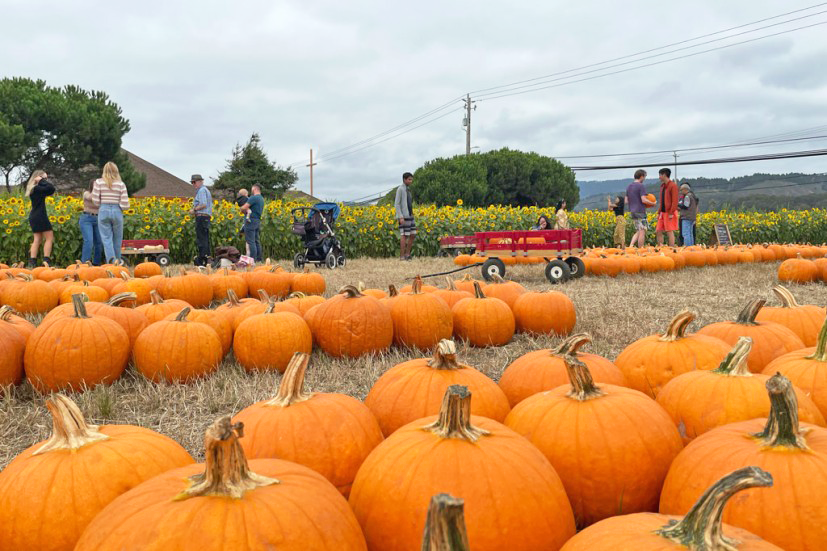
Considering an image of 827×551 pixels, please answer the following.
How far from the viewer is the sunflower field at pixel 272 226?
1212 centimetres

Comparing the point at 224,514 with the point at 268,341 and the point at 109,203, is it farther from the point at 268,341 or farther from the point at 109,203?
the point at 109,203

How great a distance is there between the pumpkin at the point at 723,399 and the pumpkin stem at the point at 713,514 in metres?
0.91

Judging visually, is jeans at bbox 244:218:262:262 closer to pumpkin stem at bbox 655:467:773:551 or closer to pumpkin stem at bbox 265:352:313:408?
→ pumpkin stem at bbox 265:352:313:408

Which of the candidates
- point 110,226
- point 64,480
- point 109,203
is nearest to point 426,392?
point 64,480

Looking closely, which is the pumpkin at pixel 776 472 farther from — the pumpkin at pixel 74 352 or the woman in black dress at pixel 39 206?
the woman in black dress at pixel 39 206

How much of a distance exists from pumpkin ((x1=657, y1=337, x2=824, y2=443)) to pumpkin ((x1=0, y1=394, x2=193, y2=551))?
5.23 feet

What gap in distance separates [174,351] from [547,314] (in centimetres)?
269

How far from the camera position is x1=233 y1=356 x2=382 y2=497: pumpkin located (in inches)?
64.6

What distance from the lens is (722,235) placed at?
53.2ft

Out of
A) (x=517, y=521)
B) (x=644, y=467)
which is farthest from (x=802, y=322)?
(x=517, y=521)

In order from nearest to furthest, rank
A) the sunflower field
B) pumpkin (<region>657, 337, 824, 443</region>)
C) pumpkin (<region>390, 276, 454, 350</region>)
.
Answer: pumpkin (<region>657, 337, 824, 443</region>) → pumpkin (<region>390, 276, 454, 350</region>) → the sunflower field

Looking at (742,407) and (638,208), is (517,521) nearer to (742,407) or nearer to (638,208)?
(742,407)

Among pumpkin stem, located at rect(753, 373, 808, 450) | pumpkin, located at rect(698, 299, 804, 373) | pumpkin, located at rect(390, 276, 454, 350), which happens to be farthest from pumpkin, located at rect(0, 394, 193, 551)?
pumpkin, located at rect(390, 276, 454, 350)

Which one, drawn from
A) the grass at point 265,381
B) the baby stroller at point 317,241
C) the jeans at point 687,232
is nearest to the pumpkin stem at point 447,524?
the grass at point 265,381
